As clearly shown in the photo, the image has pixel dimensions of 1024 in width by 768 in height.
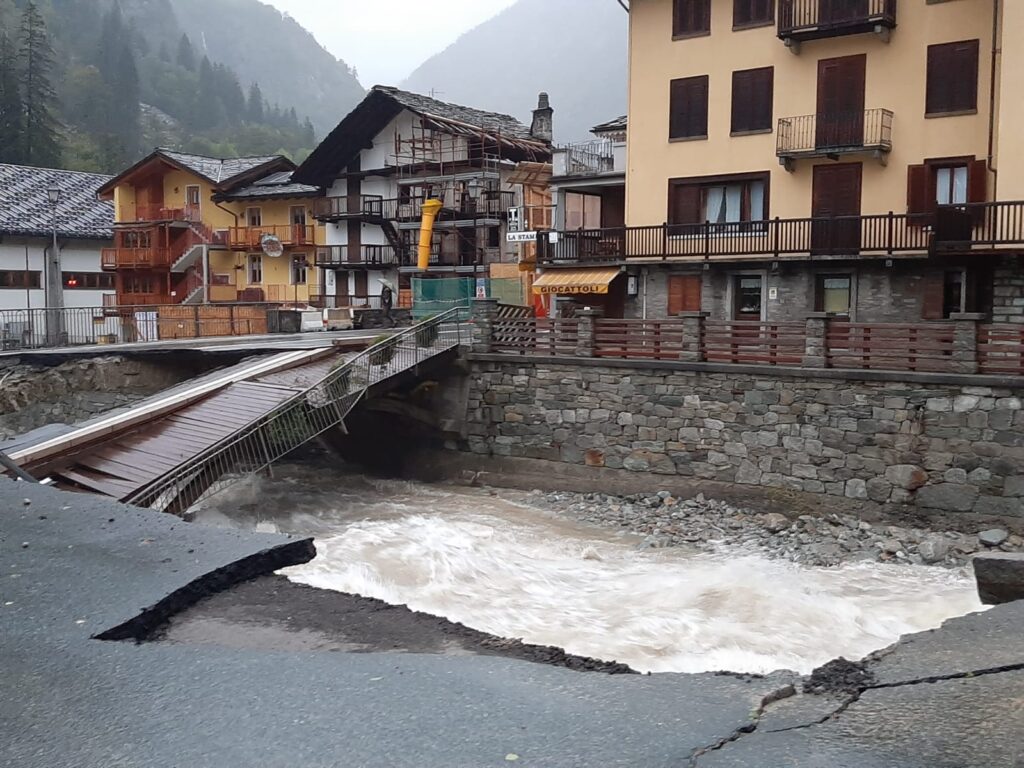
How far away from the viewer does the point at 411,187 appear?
42.5 m

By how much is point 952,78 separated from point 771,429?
1065cm

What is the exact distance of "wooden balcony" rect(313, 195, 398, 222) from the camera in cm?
4284

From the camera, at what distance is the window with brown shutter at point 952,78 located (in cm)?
2305

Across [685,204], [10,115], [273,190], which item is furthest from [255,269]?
[685,204]

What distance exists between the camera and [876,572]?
1563 cm

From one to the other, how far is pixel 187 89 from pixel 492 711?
113719mm

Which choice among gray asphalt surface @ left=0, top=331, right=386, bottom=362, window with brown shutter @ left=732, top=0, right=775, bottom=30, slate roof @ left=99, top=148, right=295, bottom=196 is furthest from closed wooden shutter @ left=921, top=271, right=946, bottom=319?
slate roof @ left=99, top=148, right=295, bottom=196

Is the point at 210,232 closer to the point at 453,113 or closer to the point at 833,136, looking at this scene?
the point at 453,113

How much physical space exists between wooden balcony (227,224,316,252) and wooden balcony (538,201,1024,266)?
771 inches

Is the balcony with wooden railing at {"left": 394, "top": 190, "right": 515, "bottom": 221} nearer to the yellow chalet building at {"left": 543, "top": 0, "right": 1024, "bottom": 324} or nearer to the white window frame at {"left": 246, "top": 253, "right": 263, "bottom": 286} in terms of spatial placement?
the white window frame at {"left": 246, "top": 253, "right": 263, "bottom": 286}

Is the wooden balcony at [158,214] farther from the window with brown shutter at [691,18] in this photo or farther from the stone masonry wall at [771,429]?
the stone masonry wall at [771,429]

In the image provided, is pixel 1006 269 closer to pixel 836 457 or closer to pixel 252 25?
pixel 836 457

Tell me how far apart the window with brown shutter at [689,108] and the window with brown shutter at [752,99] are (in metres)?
0.89

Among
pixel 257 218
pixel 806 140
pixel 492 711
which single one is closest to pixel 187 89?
pixel 257 218
